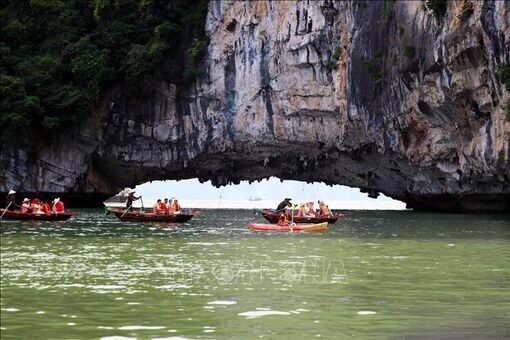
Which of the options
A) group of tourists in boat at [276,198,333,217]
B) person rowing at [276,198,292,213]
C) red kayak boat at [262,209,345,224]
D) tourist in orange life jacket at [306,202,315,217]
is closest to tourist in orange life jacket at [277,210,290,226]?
red kayak boat at [262,209,345,224]

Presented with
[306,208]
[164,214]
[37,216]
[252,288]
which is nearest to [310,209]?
[306,208]

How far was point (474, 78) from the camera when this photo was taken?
3550 centimetres

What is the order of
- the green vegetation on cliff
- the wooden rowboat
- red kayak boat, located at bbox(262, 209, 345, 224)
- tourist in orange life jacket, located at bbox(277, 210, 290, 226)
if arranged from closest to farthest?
1. tourist in orange life jacket, located at bbox(277, 210, 290, 226)
2. red kayak boat, located at bbox(262, 209, 345, 224)
3. the wooden rowboat
4. the green vegetation on cliff

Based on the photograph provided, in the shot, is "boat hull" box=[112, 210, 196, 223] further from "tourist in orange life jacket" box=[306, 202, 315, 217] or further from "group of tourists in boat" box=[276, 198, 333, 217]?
"tourist in orange life jacket" box=[306, 202, 315, 217]

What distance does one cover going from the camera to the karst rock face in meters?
36.9

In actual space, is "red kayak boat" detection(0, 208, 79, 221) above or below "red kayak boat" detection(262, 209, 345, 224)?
below

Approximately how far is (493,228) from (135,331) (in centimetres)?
2460

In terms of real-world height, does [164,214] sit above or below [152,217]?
above

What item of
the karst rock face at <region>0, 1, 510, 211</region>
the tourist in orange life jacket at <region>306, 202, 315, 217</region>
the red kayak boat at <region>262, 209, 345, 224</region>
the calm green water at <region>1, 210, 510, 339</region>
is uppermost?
the karst rock face at <region>0, 1, 510, 211</region>

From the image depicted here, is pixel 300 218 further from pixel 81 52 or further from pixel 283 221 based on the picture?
pixel 81 52

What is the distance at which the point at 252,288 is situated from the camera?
14352 mm

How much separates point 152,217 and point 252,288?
2298 centimetres

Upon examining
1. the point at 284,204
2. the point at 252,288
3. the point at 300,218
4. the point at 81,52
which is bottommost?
the point at 252,288

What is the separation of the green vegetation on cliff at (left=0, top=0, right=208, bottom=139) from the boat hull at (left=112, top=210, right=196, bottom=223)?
1350 cm
